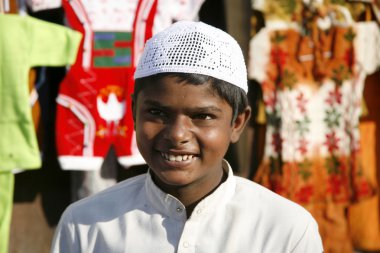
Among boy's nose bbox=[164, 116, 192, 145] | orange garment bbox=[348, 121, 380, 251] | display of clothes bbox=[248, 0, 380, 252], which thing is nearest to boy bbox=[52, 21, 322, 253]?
boy's nose bbox=[164, 116, 192, 145]

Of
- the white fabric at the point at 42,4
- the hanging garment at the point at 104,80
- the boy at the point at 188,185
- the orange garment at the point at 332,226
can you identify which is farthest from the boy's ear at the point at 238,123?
the orange garment at the point at 332,226

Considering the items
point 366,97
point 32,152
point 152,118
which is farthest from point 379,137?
point 152,118

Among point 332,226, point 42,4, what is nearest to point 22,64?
point 42,4

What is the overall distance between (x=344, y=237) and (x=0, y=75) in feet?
4.43

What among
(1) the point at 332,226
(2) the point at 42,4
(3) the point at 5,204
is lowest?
(1) the point at 332,226

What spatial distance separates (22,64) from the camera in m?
1.78

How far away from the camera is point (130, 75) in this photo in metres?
1.89

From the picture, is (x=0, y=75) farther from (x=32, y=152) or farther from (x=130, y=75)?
(x=130, y=75)

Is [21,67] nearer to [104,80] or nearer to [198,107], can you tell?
[104,80]

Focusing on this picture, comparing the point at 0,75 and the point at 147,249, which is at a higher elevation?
the point at 0,75

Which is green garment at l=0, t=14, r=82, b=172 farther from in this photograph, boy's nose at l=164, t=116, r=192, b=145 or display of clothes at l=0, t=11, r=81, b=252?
boy's nose at l=164, t=116, r=192, b=145

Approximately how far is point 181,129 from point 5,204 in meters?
1.05

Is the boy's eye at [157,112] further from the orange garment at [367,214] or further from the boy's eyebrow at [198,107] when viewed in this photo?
the orange garment at [367,214]

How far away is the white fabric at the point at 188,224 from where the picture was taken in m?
1.05
